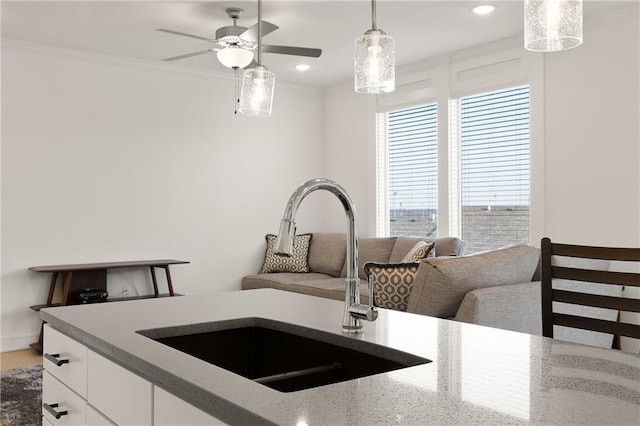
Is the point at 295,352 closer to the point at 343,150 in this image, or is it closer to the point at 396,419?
the point at 396,419

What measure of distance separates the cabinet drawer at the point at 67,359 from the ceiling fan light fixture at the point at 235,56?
2.50 meters

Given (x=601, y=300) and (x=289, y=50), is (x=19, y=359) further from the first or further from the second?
(x=601, y=300)

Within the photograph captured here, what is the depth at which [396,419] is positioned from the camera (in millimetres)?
887

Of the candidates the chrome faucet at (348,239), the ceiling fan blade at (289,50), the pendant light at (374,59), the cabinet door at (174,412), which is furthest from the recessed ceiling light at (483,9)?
the cabinet door at (174,412)

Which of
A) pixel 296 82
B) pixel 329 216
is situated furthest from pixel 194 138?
pixel 329 216

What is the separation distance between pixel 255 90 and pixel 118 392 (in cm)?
145

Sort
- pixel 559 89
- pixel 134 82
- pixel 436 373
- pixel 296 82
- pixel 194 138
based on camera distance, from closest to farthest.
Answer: pixel 436 373
pixel 559 89
pixel 134 82
pixel 194 138
pixel 296 82

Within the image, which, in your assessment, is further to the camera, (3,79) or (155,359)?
(3,79)

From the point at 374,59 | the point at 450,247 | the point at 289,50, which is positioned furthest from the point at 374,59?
the point at 450,247

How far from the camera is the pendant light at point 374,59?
1.87 meters

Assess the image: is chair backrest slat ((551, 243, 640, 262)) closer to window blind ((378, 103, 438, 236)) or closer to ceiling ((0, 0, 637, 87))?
ceiling ((0, 0, 637, 87))

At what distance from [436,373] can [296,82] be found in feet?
18.9

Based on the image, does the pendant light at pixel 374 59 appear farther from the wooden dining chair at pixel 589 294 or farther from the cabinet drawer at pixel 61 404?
the cabinet drawer at pixel 61 404

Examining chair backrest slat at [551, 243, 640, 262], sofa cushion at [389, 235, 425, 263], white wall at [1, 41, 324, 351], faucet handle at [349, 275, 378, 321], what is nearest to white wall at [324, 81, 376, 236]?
white wall at [1, 41, 324, 351]
